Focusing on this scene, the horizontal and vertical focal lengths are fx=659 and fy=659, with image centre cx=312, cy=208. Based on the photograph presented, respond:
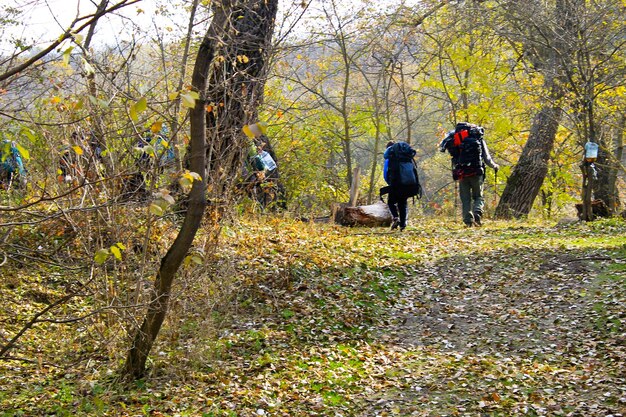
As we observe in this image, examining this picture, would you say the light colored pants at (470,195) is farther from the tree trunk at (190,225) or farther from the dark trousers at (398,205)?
the tree trunk at (190,225)

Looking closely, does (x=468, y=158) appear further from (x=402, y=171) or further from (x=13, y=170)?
(x=13, y=170)

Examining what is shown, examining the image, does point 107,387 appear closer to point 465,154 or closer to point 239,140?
point 239,140

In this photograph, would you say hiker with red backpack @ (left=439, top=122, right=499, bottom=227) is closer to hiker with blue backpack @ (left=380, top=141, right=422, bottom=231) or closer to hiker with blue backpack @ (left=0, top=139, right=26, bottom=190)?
hiker with blue backpack @ (left=380, top=141, right=422, bottom=231)

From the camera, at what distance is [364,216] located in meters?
12.8

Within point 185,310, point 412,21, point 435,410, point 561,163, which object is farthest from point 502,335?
point 561,163

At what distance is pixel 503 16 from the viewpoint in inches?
532

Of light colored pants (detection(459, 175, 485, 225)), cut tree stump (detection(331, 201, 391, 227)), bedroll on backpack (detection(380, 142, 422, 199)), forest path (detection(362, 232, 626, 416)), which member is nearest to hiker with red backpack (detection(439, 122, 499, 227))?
light colored pants (detection(459, 175, 485, 225))

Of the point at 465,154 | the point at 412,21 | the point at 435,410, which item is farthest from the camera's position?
the point at 412,21

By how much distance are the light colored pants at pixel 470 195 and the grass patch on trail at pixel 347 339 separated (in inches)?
121

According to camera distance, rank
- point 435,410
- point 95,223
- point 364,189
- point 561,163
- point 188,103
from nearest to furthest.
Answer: point 188,103 → point 435,410 → point 95,223 → point 561,163 → point 364,189

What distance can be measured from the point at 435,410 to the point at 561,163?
16.8 meters

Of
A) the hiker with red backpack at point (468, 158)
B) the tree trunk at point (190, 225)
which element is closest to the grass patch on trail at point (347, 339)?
the tree trunk at point (190, 225)

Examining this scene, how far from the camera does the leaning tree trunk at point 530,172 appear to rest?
16.0 m

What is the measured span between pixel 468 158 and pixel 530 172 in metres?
4.41
